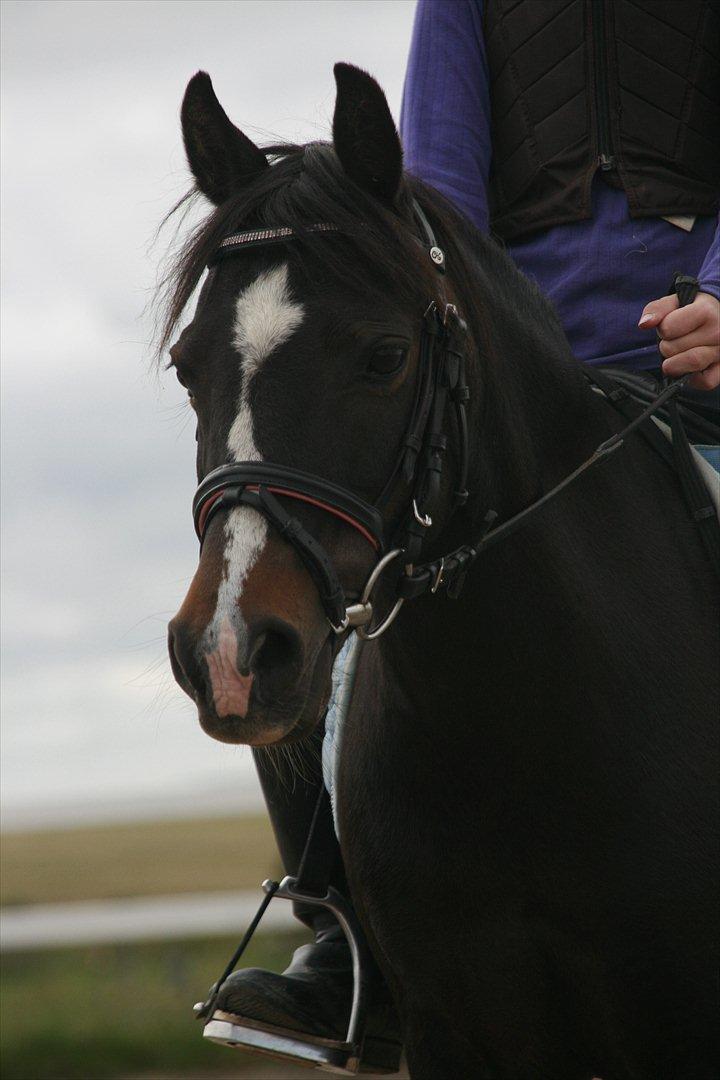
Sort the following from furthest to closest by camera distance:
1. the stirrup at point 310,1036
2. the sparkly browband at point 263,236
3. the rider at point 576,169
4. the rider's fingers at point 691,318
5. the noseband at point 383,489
Result: the rider at point 576,169
the stirrup at point 310,1036
the rider's fingers at point 691,318
the sparkly browband at point 263,236
the noseband at point 383,489

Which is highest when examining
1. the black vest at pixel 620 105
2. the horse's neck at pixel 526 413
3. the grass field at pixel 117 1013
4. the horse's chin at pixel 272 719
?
the black vest at pixel 620 105

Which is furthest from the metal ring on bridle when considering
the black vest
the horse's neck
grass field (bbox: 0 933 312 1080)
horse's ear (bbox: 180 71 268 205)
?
grass field (bbox: 0 933 312 1080)

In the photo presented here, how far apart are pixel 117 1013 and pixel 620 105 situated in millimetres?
6709

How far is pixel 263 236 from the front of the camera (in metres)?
2.70

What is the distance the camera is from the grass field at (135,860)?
25.1 metres

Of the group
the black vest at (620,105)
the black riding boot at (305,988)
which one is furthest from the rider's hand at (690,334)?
the black riding boot at (305,988)

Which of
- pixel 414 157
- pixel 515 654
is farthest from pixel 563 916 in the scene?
pixel 414 157

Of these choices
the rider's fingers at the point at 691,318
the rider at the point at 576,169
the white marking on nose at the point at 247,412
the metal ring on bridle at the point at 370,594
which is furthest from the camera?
the rider at the point at 576,169

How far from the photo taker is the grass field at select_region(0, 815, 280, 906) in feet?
82.3

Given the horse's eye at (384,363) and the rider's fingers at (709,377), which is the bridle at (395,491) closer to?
the horse's eye at (384,363)

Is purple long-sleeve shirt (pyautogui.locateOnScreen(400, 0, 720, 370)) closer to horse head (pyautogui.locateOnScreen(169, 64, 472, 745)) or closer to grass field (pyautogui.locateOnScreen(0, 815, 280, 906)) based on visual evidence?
horse head (pyautogui.locateOnScreen(169, 64, 472, 745))

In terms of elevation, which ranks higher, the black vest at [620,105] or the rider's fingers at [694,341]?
the black vest at [620,105]

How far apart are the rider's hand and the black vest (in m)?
0.67

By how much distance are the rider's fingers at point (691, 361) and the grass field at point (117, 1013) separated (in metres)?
6.07
